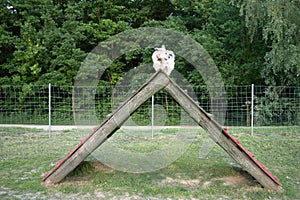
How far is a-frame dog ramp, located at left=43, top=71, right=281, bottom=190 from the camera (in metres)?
4.19

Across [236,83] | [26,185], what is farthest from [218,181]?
[236,83]

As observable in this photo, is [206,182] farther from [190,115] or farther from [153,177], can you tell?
[190,115]

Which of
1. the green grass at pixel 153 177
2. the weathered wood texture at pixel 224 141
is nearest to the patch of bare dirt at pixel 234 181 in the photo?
the green grass at pixel 153 177

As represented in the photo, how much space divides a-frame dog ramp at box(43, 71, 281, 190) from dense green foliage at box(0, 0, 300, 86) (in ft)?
30.0

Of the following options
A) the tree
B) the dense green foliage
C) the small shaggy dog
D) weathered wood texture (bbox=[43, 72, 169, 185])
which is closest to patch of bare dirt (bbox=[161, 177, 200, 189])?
weathered wood texture (bbox=[43, 72, 169, 185])

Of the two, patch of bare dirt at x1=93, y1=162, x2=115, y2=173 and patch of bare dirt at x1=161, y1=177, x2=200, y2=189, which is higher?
patch of bare dirt at x1=93, y1=162, x2=115, y2=173

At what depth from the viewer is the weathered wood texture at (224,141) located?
4172 mm

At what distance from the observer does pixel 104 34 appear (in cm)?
1645

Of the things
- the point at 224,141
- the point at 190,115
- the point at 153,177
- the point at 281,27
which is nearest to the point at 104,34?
the point at 281,27

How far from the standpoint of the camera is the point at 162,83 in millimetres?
4270

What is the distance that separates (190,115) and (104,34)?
1321cm

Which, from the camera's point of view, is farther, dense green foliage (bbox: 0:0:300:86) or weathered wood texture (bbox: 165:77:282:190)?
dense green foliage (bbox: 0:0:300:86)

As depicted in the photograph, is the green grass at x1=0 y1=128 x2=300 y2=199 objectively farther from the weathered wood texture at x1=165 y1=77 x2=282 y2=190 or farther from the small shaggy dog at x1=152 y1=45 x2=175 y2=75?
the small shaggy dog at x1=152 y1=45 x2=175 y2=75

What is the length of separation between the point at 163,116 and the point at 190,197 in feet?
25.9
